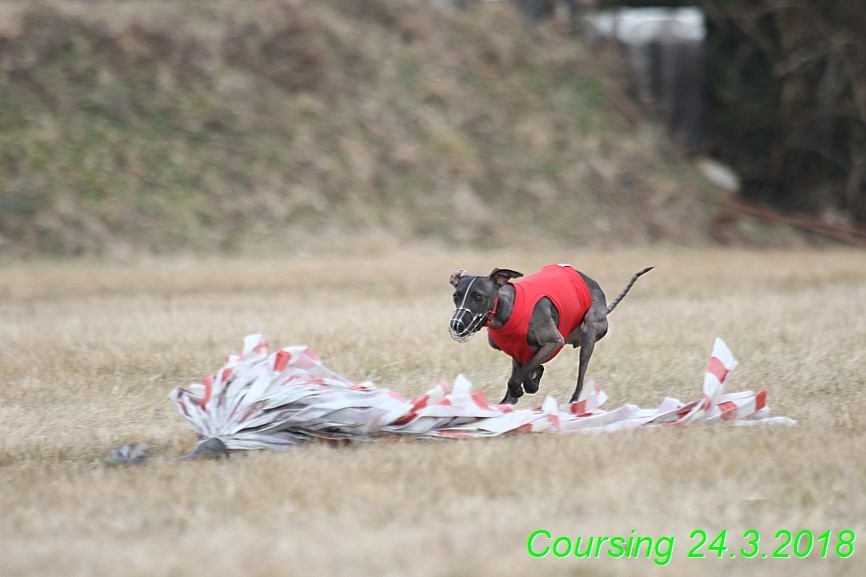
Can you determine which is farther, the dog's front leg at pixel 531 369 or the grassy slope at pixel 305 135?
the grassy slope at pixel 305 135

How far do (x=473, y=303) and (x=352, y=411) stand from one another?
2.88ft

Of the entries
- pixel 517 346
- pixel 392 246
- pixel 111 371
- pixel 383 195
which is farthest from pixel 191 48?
pixel 517 346

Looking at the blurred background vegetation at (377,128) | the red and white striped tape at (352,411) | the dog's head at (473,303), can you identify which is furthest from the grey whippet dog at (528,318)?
the blurred background vegetation at (377,128)

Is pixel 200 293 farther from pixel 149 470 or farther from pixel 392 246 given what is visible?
pixel 149 470

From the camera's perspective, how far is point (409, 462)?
219 inches

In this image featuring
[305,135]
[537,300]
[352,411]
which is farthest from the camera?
[305,135]

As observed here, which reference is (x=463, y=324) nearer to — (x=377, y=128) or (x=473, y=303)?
(x=473, y=303)

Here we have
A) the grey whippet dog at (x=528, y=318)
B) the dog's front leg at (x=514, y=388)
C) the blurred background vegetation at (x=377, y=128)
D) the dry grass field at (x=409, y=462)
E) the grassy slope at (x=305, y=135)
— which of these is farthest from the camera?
the blurred background vegetation at (x=377, y=128)

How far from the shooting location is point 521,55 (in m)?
23.1

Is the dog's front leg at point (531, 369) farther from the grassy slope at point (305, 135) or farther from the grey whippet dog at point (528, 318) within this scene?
the grassy slope at point (305, 135)

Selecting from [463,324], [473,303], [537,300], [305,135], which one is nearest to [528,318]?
[537,300]

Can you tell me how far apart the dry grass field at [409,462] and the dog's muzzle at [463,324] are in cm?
58

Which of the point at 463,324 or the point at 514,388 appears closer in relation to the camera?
the point at 463,324

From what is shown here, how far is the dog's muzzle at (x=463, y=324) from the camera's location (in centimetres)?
616
